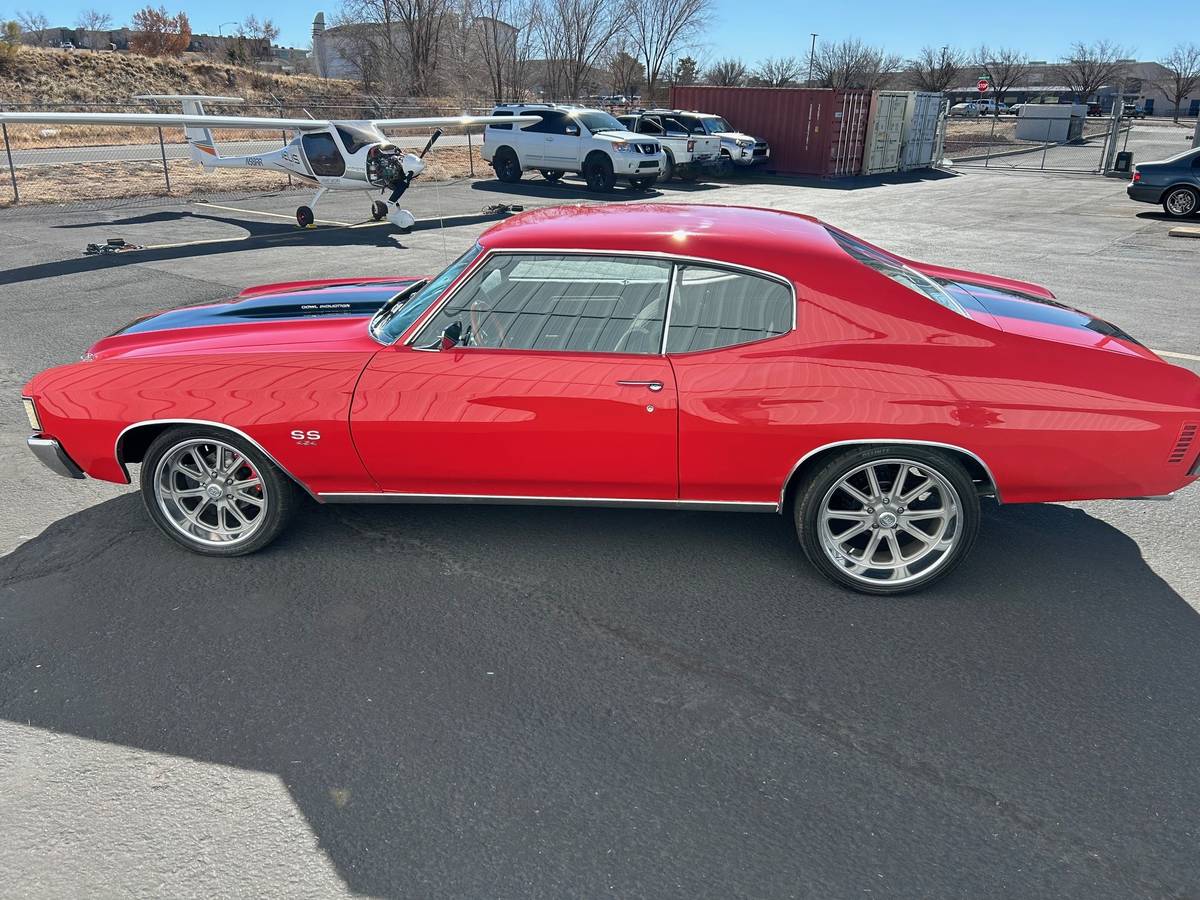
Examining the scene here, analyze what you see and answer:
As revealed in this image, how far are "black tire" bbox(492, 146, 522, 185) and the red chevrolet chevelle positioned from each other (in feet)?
68.6

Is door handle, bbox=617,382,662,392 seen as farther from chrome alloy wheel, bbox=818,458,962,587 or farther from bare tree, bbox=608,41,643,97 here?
bare tree, bbox=608,41,643,97

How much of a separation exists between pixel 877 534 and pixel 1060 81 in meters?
117

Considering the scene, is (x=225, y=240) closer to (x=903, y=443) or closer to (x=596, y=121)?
(x=596, y=121)

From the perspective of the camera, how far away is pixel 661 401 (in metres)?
3.80

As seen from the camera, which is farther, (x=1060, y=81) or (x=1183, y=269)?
(x=1060, y=81)

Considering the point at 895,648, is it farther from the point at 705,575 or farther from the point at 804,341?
the point at 804,341

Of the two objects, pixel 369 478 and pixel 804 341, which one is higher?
pixel 804 341

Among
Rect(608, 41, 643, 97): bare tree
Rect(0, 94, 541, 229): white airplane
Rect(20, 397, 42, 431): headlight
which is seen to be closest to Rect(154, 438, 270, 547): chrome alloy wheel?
Rect(20, 397, 42, 431): headlight

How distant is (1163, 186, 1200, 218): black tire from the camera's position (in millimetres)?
17969

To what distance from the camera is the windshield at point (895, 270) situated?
4.03 meters

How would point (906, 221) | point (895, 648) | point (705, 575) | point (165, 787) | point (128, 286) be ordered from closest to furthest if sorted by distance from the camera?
point (165, 787), point (895, 648), point (705, 575), point (128, 286), point (906, 221)

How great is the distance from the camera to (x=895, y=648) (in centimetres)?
362

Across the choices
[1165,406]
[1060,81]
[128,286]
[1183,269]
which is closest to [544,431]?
[1165,406]

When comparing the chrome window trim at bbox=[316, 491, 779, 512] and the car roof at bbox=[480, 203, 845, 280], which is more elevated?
the car roof at bbox=[480, 203, 845, 280]
